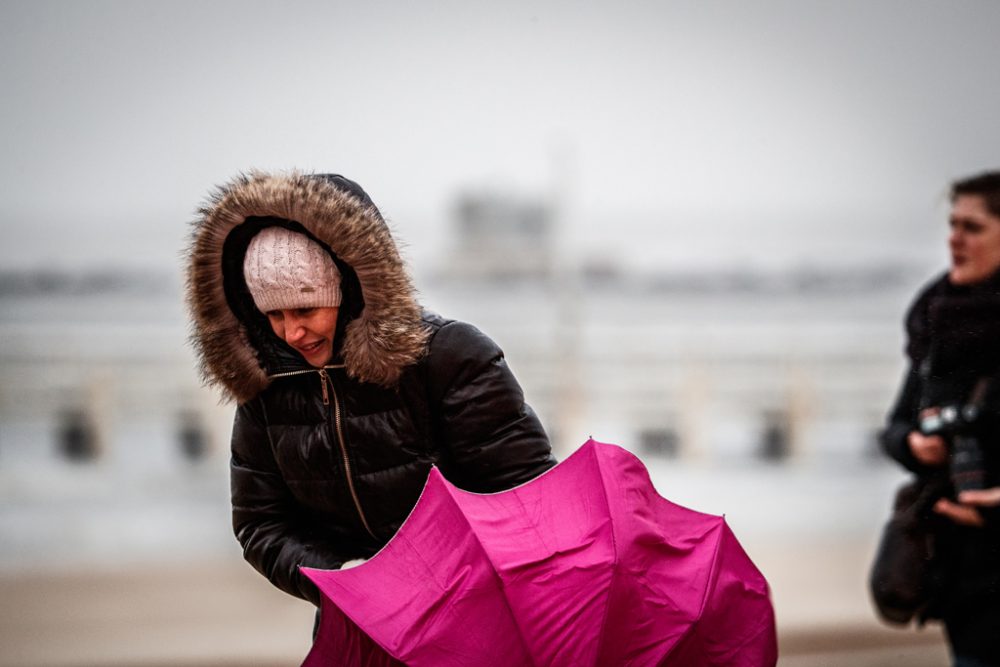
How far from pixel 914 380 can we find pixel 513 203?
10.9 feet

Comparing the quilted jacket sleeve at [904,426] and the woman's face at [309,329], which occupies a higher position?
the woman's face at [309,329]

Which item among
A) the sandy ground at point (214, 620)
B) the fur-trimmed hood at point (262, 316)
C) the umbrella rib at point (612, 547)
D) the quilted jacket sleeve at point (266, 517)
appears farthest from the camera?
the sandy ground at point (214, 620)

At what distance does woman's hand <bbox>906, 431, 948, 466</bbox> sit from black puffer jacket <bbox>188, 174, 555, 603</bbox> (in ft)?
3.22

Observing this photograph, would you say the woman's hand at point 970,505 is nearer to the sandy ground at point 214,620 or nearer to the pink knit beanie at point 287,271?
the pink knit beanie at point 287,271

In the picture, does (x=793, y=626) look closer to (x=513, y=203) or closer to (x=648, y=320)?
(x=513, y=203)

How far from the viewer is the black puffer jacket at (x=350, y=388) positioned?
1.63 metres

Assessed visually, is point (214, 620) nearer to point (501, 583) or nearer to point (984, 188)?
point (501, 583)

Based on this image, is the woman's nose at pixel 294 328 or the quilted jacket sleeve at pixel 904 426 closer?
the woman's nose at pixel 294 328

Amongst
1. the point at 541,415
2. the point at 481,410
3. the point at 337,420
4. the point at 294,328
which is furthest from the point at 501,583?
the point at 541,415

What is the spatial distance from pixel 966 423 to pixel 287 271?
1462 millimetres

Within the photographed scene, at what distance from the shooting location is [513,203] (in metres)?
5.42

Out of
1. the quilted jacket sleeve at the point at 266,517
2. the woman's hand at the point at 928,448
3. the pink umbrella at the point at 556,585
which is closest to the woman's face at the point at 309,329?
the quilted jacket sleeve at the point at 266,517

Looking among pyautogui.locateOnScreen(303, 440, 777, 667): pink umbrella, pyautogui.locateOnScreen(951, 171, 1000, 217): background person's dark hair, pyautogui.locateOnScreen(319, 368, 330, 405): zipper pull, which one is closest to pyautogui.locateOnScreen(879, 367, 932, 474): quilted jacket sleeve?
pyautogui.locateOnScreen(951, 171, 1000, 217): background person's dark hair

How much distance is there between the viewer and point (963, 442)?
6.99 ft
